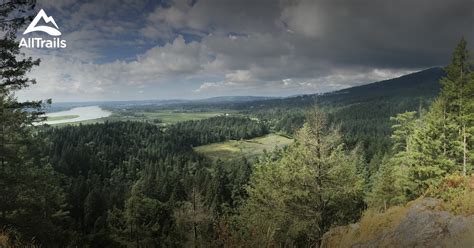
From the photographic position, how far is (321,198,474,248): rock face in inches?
362

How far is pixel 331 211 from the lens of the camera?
18.4 meters

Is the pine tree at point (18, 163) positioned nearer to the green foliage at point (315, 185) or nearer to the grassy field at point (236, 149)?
the green foliage at point (315, 185)

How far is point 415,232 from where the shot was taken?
10.2 m

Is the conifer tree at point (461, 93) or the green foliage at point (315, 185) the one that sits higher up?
the conifer tree at point (461, 93)

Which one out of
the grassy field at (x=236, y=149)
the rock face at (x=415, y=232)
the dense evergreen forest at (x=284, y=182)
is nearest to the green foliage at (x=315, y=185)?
the dense evergreen forest at (x=284, y=182)

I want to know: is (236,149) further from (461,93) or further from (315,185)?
(315,185)

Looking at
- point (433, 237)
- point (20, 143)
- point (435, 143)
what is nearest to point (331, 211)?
point (433, 237)

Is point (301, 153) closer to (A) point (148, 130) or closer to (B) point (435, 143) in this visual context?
(B) point (435, 143)

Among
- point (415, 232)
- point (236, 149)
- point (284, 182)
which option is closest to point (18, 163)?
point (284, 182)

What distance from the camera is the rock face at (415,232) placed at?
9.19 meters

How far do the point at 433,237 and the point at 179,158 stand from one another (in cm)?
12349

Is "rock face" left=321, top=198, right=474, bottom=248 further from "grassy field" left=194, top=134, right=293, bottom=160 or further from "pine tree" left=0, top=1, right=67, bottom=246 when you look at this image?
"grassy field" left=194, top=134, right=293, bottom=160

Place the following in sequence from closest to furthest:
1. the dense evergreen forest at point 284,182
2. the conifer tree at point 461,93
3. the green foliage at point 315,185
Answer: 1. the dense evergreen forest at point 284,182
2. the green foliage at point 315,185
3. the conifer tree at point 461,93

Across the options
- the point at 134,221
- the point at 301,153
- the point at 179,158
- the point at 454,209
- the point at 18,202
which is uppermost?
the point at 301,153
